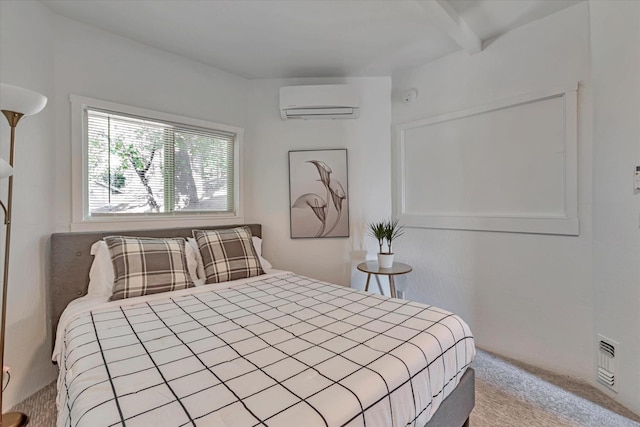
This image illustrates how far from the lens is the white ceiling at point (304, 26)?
1.87 m

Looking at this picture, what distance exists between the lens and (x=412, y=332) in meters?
1.19

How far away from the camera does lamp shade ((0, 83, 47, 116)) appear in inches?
49.8

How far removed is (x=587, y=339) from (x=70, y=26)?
4.13 meters

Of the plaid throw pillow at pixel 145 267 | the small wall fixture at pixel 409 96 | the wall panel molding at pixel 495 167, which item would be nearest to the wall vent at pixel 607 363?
the wall panel molding at pixel 495 167

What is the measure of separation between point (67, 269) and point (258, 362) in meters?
1.68

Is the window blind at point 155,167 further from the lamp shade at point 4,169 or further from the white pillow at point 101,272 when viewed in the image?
the lamp shade at point 4,169

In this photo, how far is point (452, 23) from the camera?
1915mm

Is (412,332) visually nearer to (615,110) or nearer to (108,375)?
(108,375)

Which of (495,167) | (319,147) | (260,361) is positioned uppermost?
(319,147)

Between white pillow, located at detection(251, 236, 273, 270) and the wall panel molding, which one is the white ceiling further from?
white pillow, located at detection(251, 236, 273, 270)

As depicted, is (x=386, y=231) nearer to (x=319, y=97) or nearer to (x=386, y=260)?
(x=386, y=260)

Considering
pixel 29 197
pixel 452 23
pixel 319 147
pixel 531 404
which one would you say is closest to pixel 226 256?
pixel 29 197

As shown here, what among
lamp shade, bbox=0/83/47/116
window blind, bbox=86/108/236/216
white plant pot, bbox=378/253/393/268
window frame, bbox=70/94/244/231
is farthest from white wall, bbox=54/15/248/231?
white plant pot, bbox=378/253/393/268

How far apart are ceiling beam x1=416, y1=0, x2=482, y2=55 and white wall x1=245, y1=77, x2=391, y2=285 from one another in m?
0.85
